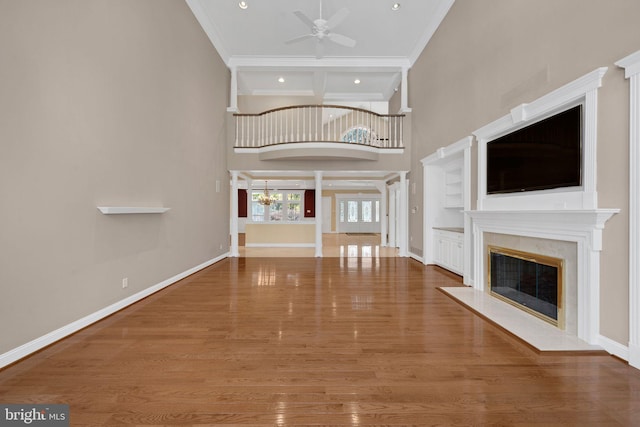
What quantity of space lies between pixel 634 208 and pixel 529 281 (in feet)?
4.44

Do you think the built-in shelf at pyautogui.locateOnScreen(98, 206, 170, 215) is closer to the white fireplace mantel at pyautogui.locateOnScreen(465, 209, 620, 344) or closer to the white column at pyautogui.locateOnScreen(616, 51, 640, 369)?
the white fireplace mantel at pyautogui.locateOnScreen(465, 209, 620, 344)

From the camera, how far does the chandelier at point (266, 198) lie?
1369 cm

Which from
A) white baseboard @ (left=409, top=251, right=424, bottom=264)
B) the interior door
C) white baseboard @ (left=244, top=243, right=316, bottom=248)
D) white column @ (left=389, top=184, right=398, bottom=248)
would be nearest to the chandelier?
the interior door

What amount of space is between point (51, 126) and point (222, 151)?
4737mm

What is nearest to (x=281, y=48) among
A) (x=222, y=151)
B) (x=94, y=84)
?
(x=222, y=151)

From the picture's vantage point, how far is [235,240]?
24.7 feet

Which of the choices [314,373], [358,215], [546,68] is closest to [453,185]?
[546,68]

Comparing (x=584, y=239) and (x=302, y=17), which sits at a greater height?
(x=302, y=17)

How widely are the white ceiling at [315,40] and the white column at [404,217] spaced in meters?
2.89

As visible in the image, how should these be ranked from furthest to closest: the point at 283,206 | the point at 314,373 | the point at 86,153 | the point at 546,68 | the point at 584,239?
1. the point at 283,206
2. the point at 546,68
3. the point at 86,153
4. the point at 584,239
5. the point at 314,373

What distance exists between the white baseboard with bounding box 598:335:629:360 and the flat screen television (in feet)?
4.22

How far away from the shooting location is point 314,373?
2.08 m

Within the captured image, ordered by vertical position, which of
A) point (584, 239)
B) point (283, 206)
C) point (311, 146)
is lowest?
point (584, 239)

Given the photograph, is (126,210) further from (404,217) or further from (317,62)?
(404,217)
